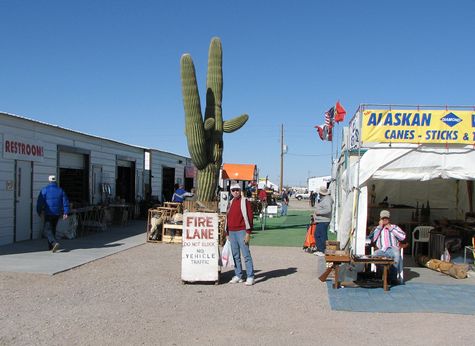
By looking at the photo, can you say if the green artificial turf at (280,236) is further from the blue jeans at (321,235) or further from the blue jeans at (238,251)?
the blue jeans at (238,251)

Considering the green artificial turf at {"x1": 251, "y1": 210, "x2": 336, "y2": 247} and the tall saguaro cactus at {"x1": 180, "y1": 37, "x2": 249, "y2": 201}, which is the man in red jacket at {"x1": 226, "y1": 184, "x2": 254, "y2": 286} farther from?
the tall saguaro cactus at {"x1": 180, "y1": 37, "x2": 249, "y2": 201}

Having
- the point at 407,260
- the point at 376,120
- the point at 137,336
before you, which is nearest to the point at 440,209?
the point at 407,260

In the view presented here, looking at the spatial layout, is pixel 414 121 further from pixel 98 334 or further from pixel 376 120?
pixel 98 334

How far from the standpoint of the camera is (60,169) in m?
14.9

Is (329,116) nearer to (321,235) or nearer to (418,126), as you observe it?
(321,235)

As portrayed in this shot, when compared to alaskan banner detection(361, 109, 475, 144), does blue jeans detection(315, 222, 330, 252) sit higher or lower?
lower

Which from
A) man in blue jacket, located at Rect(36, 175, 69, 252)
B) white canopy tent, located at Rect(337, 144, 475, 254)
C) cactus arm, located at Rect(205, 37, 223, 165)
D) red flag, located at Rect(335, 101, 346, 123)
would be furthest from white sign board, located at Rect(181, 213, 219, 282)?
red flag, located at Rect(335, 101, 346, 123)

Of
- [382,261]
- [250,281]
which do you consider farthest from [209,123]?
[382,261]

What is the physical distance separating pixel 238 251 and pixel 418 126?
3590 mm

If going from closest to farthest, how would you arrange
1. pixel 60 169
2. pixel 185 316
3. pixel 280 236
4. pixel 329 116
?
pixel 185 316
pixel 60 169
pixel 280 236
pixel 329 116

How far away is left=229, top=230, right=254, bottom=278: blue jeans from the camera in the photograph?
7.89 m

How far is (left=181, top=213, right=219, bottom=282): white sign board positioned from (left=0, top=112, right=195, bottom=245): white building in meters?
5.77

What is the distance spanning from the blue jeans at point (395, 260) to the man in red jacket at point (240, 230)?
2.09 metres

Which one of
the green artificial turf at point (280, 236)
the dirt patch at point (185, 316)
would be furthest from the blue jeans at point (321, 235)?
the dirt patch at point (185, 316)
